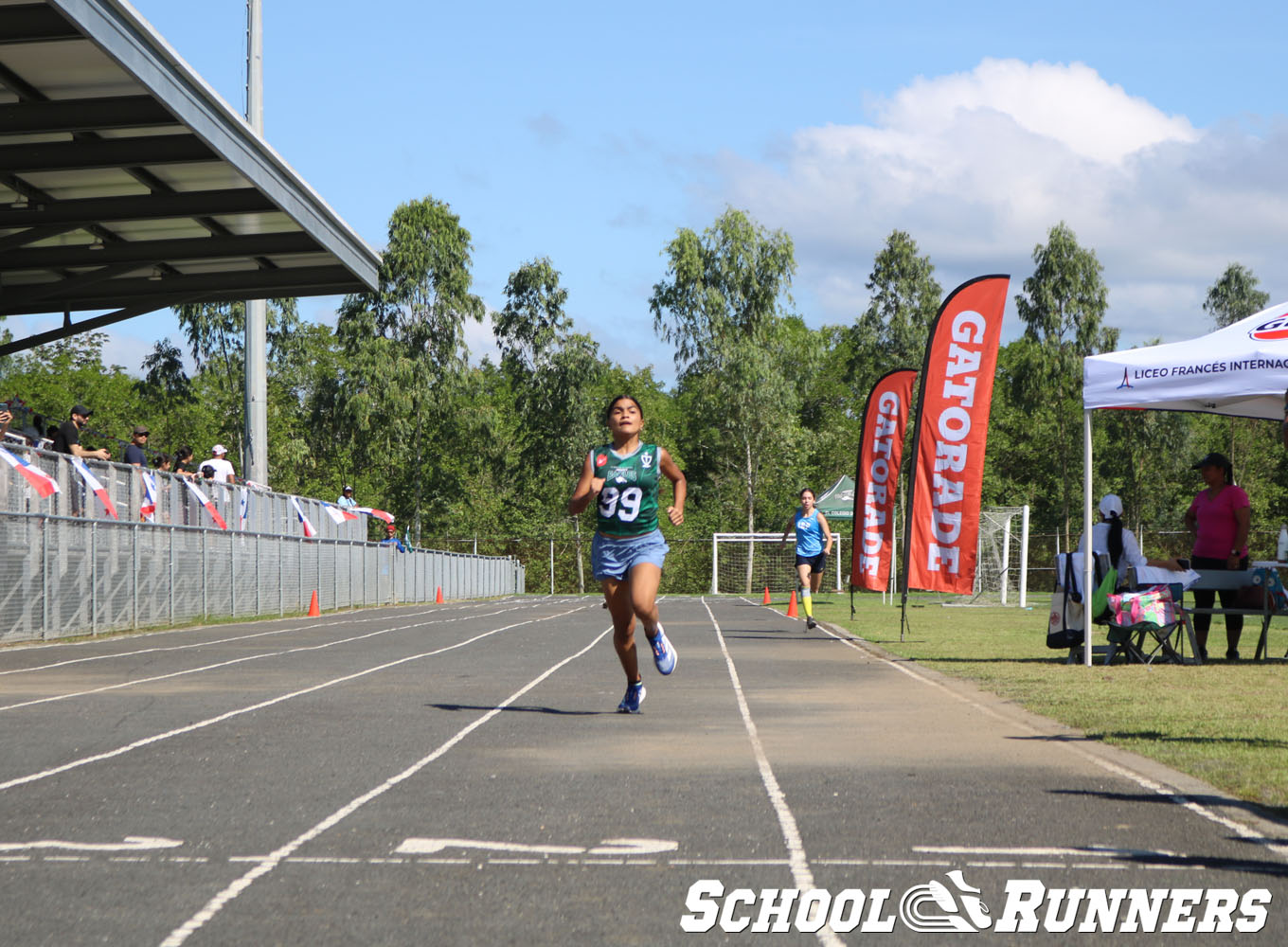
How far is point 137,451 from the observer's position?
76.4 feet

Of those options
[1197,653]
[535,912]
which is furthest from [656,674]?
[535,912]

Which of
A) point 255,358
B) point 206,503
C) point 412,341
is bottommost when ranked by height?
point 206,503

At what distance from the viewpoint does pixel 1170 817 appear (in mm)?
6188

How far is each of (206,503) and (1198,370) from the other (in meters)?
17.5

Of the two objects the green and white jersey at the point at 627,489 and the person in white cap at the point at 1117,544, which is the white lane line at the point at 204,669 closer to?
the green and white jersey at the point at 627,489

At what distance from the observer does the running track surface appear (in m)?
4.71

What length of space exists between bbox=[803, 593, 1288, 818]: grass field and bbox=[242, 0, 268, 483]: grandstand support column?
14.8 m

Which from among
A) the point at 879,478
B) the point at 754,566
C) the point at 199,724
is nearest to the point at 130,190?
the point at 879,478

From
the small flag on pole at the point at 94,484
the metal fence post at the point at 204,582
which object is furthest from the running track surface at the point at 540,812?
the metal fence post at the point at 204,582

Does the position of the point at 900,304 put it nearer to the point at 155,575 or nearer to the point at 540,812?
the point at 155,575

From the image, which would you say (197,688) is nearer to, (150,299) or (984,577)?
(150,299)

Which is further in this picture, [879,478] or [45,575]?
[879,478]

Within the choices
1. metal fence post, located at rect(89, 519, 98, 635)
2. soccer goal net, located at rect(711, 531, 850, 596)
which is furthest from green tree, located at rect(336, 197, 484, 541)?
metal fence post, located at rect(89, 519, 98, 635)

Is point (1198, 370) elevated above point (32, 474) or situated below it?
above
